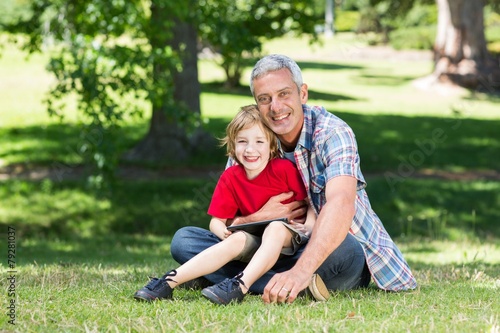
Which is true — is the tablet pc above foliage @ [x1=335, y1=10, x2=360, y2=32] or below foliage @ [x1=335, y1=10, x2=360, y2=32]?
below

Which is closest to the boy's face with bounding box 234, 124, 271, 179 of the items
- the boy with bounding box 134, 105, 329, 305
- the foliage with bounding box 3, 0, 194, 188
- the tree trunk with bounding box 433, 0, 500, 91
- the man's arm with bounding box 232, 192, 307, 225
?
the boy with bounding box 134, 105, 329, 305

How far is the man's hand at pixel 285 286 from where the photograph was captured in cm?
407

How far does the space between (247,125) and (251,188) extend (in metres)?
0.38

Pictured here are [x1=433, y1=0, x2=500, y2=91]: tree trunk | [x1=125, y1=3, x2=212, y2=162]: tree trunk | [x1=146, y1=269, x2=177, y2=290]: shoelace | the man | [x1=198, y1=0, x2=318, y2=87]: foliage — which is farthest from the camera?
[x1=433, y1=0, x2=500, y2=91]: tree trunk

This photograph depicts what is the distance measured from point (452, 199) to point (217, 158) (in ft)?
15.9

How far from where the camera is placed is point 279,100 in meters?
4.67

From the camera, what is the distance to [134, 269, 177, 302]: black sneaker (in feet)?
13.6

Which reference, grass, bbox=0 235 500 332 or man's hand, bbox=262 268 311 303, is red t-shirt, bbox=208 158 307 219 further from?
man's hand, bbox=262 268 311 303

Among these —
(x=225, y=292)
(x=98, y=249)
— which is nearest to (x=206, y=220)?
(x=98, y=249)

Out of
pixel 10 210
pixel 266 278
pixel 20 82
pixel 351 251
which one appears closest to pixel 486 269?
pixel 351 251

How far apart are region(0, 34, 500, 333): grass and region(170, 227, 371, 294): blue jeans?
18cm

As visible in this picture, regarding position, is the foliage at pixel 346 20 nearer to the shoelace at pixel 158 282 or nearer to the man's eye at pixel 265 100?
the man's eye at pixel 265 100

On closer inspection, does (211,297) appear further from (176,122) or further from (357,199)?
(176,122)

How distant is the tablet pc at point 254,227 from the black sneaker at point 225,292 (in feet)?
1.23
